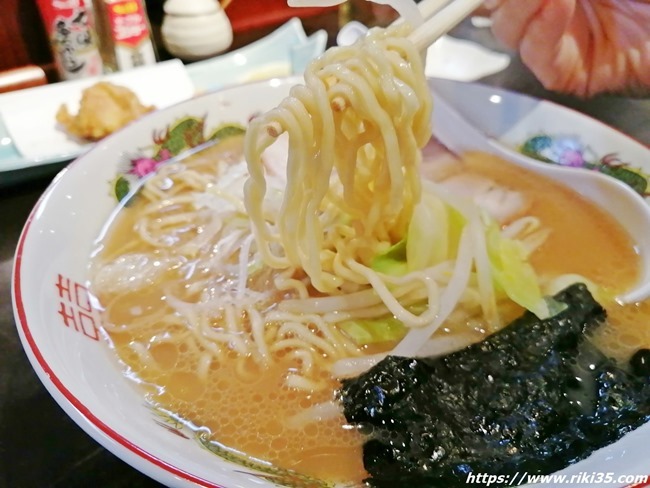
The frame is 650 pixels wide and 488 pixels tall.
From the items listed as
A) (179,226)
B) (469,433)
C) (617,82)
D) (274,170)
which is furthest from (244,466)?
(617,82)

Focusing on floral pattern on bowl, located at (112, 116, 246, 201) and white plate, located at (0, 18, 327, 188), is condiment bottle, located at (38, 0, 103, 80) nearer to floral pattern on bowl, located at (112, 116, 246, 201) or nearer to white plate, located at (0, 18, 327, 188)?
white plate, located at (0, 18, 327, 188)

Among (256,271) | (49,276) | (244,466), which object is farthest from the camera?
(256,271)

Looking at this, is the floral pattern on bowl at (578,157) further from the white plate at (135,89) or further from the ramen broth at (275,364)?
the white plate at (135,89)

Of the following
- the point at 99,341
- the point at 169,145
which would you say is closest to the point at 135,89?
the point at 169,145

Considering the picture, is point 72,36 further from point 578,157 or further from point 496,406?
point 496,406

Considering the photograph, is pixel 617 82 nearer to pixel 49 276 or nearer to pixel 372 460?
pixel 372 460

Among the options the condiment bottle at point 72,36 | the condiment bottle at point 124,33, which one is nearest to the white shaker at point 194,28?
the condiment bottle at point 124,33
